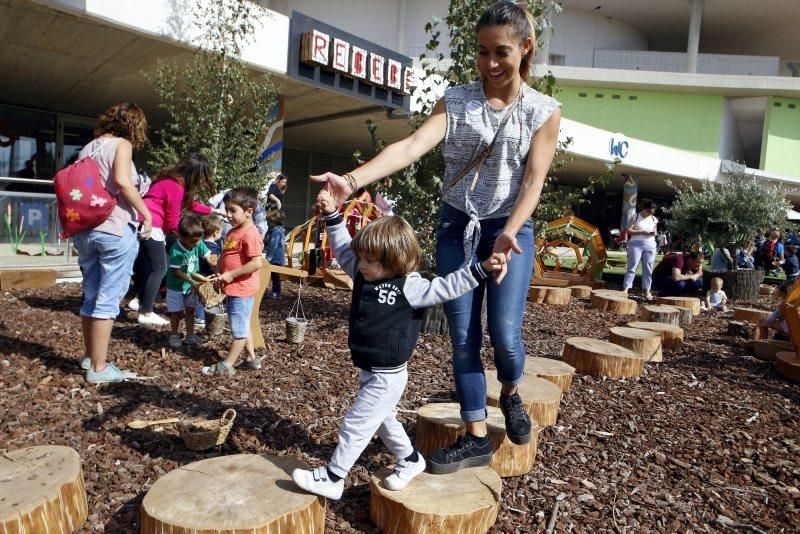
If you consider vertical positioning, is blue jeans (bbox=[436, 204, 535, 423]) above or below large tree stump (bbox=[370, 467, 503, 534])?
above

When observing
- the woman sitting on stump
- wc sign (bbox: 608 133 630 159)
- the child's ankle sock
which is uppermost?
wc sign (bbox: 608 133 630 159)

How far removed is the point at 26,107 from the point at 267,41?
8.50 metres

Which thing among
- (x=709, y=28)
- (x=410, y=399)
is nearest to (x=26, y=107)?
(x=410, y=399)

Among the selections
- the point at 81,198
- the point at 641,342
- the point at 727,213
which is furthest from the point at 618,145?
the point at 81,198

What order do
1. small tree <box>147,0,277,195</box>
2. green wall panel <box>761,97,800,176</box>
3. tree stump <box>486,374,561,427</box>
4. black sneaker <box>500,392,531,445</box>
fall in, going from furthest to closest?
1. green wall panel <box>761,97,800,176</box>
2. small tree <box>147,0,277,195</box>
3. tree stump <box>486,374,561,427</box>
4. black sneaker <box>500,392,531,445</box>

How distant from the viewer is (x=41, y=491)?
2.03 metres

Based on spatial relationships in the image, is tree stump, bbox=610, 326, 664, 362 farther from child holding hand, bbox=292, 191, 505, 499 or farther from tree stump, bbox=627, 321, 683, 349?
child holding hand, bbox=292, 191, 505, 499

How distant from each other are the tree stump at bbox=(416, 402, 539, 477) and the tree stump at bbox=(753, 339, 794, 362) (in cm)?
394

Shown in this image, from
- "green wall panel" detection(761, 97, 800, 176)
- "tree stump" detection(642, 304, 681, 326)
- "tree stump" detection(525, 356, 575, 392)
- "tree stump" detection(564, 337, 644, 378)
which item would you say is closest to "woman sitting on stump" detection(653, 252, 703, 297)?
"tree stump" detection(642, 304, 681, 326)

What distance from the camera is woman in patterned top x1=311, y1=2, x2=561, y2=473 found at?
2344mm

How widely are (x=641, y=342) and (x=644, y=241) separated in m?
5.29

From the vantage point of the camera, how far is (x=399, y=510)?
7.21 feet

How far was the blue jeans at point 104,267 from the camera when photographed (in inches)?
144

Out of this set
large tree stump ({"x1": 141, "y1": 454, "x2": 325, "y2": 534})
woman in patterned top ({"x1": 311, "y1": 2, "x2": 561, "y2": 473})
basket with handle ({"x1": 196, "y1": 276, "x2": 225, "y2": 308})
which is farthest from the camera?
basket with handle ({"x1": 196, "y1": 276, "x2": 225, "y2": 308})
